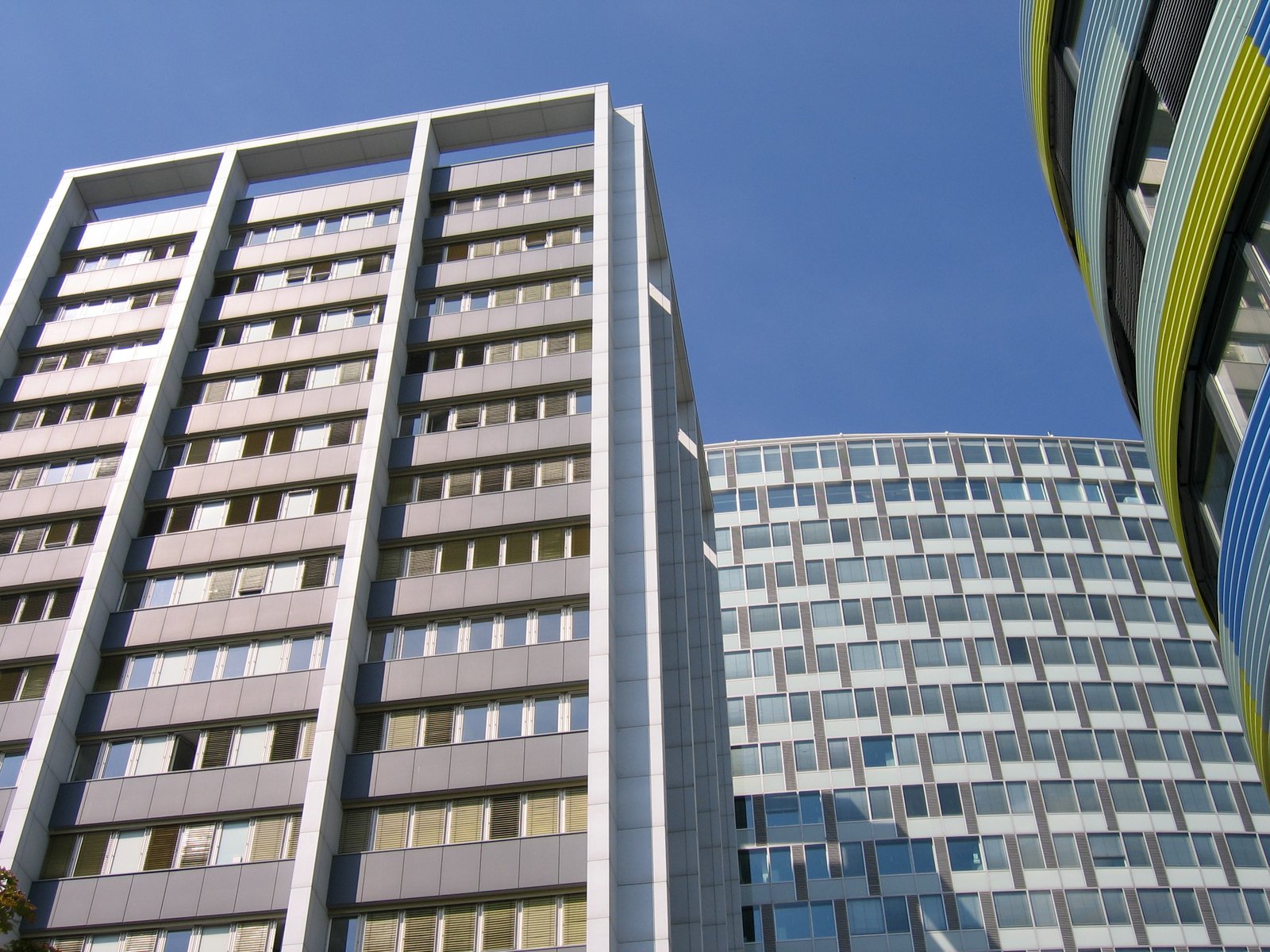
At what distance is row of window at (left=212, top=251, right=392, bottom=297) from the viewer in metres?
50.6

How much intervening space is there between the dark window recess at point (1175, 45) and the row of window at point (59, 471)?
37.7 m

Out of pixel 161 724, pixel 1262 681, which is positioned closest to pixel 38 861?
pixel 161 724

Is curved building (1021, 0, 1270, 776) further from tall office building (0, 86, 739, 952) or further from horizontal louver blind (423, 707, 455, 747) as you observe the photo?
horizontal louver blind (423, 707, 455, 747)

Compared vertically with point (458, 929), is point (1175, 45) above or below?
above

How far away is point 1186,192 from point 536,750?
74.8ft

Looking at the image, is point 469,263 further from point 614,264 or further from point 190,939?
point 190,939

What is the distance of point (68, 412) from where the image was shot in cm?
4822

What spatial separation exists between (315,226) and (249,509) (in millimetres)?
15439

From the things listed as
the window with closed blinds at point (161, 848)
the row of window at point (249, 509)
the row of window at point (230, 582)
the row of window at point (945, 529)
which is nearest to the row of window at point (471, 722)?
the window with closed blinds at point (161, 848)

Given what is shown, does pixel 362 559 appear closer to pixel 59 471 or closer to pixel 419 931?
pixel 419 931

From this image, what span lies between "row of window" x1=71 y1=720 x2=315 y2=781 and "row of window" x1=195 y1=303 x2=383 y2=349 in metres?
17.2

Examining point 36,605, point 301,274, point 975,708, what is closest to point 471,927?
point 36,605

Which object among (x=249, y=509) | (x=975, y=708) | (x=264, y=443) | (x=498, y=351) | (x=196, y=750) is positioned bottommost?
(x=196, y=750)

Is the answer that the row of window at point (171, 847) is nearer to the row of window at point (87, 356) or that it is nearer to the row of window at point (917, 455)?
the row of window at point (87, 356)
